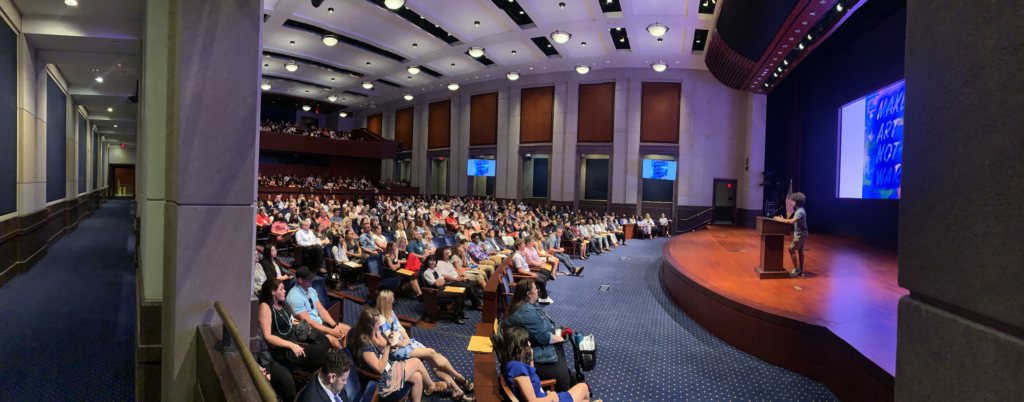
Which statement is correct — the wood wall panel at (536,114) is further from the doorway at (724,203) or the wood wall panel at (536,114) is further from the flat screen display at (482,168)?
the doorway at (724,203)

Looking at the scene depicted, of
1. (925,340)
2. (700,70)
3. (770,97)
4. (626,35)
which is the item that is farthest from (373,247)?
(770,97)

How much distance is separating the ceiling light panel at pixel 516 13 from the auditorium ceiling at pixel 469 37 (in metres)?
0.03

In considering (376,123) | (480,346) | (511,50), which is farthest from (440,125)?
(480,346)

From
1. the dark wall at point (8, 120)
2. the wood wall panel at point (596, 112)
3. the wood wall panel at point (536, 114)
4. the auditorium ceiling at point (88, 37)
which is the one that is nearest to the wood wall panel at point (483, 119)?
the wood wall panel at point (536, 114)

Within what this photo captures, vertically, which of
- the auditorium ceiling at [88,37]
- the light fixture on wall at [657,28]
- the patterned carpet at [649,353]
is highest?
the light fixture on wall at [657,28]

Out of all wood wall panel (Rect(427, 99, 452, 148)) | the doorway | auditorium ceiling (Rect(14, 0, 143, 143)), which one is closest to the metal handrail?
auditorium ceiling (Rect(14, 0, 143, 143))

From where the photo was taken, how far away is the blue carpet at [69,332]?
11.2 ft

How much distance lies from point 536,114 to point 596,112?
2.71 metres

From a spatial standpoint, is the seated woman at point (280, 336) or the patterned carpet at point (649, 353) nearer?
the seated woman at point (280, 336)

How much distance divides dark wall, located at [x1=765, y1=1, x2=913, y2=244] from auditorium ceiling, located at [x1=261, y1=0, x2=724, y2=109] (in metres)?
3.35

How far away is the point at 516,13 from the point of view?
1201cm

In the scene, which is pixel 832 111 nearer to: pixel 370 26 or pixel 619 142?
pixel 619 142

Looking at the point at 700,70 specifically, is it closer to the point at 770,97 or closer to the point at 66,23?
the point at 770,97

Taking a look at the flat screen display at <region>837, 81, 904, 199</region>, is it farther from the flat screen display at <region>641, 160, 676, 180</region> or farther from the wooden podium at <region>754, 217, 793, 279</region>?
the flat screen display at <region>641, 160, 676, 180</region>
